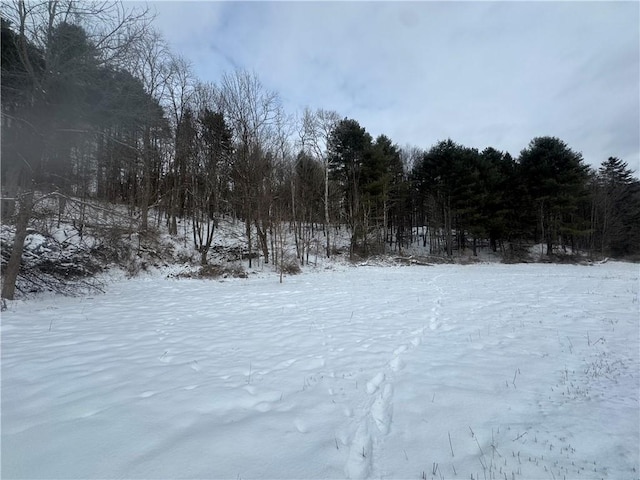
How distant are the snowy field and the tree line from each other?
15.0 ft

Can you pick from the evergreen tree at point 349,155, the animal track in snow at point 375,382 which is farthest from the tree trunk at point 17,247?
the evergreen tree at point 349,155

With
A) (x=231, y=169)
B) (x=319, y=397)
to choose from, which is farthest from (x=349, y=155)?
(x=319, y=397)

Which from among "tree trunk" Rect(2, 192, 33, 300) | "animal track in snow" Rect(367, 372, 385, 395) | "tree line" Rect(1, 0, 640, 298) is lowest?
"animal track in snow" Rect(367, 372, 385, 395)

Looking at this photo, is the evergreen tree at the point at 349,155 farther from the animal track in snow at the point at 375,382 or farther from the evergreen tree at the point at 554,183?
the animal track in snow at the point at 375,382

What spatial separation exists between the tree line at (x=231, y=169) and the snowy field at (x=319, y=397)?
457cm

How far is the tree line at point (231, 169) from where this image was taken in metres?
7.81

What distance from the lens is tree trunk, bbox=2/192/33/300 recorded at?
7.98 meters

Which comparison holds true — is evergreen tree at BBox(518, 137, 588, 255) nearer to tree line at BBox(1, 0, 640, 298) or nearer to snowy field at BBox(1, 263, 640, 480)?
tree line at BBox(1, 0, 640, 298)

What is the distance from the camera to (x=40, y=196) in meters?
8.31

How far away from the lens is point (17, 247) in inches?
320

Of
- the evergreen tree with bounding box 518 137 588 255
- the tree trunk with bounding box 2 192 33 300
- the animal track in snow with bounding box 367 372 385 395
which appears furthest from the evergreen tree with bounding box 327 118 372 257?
the animal track in snow with bounding box 367 372 385 395

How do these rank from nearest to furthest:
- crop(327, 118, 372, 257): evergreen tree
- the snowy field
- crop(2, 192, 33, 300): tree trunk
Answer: the snowy field
crop(2, 192, 33, 300): tree trunk
crop(327, 118, 372, 257): evergreen tree

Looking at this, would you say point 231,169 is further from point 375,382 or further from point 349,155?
point 375,382

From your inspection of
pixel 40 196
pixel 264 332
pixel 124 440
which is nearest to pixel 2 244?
pixel 40 196
